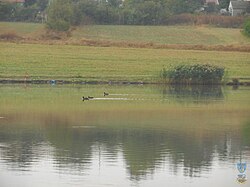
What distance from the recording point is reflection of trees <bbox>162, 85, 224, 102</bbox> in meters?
46.1

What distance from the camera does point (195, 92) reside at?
51375mm

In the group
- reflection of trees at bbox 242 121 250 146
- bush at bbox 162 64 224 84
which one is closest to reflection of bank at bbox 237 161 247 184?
reflection of trees at bbox 242 121 250 146

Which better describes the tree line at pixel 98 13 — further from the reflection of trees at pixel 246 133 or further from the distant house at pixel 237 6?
the reflection of trees at pixel 246 133

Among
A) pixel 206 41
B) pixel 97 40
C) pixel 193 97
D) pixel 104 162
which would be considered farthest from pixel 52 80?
pixel 104 162

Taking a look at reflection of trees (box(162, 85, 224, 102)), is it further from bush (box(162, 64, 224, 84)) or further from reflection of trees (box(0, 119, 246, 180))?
reflection of trees (box(0, 119, 246, 180))

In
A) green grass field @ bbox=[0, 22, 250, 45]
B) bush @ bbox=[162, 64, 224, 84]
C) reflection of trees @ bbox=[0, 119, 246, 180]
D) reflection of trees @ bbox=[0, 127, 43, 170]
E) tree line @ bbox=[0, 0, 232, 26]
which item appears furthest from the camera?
tree line @ bbox=[0, 0, 232, 26]

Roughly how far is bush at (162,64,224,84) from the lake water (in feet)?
40.8

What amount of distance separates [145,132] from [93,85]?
28238 mm

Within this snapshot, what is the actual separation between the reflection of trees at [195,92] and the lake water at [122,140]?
20 cm

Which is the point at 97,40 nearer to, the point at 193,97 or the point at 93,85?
the point at 93,85

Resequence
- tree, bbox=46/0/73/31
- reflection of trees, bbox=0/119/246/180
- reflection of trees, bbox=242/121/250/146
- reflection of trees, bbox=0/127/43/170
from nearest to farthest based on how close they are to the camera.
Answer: reflection of trees, bbox=0/119/246/180
reflection of trees, bbox=0/127/43/170
reflection of trees, bbox=242/121/250/146
tree, bbox=46/0/73/31

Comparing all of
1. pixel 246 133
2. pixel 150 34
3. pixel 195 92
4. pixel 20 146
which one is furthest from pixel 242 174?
pixel 150 34

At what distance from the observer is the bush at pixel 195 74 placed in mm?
59438

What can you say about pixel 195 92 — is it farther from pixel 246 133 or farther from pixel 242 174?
pixel 242 174
